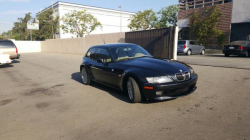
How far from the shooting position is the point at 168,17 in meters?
→ 33.3

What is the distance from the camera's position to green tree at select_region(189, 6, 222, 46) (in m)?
21.0

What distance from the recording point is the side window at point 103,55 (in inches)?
214

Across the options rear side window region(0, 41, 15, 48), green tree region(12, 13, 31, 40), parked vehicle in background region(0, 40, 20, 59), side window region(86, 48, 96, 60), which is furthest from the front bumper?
green tree region(12, 13, 31, 40)

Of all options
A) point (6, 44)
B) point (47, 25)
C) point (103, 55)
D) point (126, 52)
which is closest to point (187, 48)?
point (126, 52)

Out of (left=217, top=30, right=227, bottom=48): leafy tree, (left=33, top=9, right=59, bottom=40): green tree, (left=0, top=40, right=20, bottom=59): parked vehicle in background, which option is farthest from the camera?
(left=33, top=9, right=59, bottom=40): green tree

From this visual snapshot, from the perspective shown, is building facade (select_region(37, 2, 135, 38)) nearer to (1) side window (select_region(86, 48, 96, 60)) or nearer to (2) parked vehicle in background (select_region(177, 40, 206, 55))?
(2) parked vehicle in background (select_region(177, 40, 206, 55))

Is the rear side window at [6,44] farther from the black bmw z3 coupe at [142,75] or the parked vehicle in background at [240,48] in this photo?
the parked vehicle in background at [240,48]

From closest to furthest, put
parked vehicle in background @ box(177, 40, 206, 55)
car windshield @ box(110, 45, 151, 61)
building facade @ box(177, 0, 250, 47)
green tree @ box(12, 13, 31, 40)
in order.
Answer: car windshield @ box(110, 45, 151, 61)
parked vehicle in background @ box(177, 40, 206, 55)
building facade @ box(177, 0, 250, 47)
green tree @ box(12, 13, 31, 40)

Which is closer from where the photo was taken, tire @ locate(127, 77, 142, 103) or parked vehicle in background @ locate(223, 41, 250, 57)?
tire @ locate(127, 77, 142, 103)

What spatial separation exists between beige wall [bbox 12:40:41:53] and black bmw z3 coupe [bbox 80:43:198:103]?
1622 inches

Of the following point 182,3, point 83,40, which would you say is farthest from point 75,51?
point 182,3

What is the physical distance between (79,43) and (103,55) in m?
20.1

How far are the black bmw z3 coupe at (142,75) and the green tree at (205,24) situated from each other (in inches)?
721

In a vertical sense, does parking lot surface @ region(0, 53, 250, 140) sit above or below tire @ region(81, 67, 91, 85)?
below
